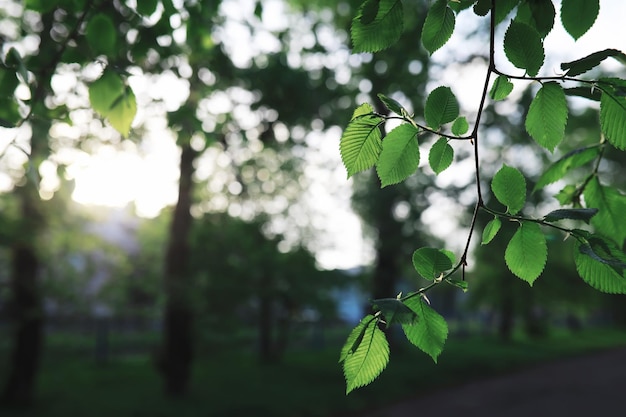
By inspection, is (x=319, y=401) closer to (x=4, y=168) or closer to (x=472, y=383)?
(x=472, y=383)

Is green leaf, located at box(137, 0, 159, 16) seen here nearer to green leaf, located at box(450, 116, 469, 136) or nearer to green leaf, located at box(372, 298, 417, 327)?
green leaf, located at box(450, 116, 469, 136)

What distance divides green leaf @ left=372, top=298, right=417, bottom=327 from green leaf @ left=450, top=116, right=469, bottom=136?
44 cm

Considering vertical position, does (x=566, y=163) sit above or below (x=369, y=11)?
below

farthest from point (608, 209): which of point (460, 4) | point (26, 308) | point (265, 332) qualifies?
point (265, 332)

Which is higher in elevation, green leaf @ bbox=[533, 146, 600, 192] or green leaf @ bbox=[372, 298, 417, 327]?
green leaf @ bbox=[533, 146, 600, 192]

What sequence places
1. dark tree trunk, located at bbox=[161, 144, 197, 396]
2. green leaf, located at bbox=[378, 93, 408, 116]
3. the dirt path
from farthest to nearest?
dark tree trunk, located at bbox=[161, 144, 197, 396], the dirt path, green leaf, located at bbox=[378, 93, 408, 116]

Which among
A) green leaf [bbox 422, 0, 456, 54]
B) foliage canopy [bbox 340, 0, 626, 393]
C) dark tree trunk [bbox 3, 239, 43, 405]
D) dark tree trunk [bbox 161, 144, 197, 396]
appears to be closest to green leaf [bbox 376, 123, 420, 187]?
foliage canopy [bbox 340, 0, 626, 393]

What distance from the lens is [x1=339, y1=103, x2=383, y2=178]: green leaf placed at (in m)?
1.12

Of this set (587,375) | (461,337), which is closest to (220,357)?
(587,375)

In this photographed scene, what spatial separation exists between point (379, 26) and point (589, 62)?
44 centimetres

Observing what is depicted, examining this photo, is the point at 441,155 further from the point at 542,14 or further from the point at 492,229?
the point at 542,14

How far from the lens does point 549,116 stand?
111 cm

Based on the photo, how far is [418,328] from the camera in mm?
1110

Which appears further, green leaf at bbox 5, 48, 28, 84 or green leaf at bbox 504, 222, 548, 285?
A: green leaf at bbox 5, 48, 28, 84
